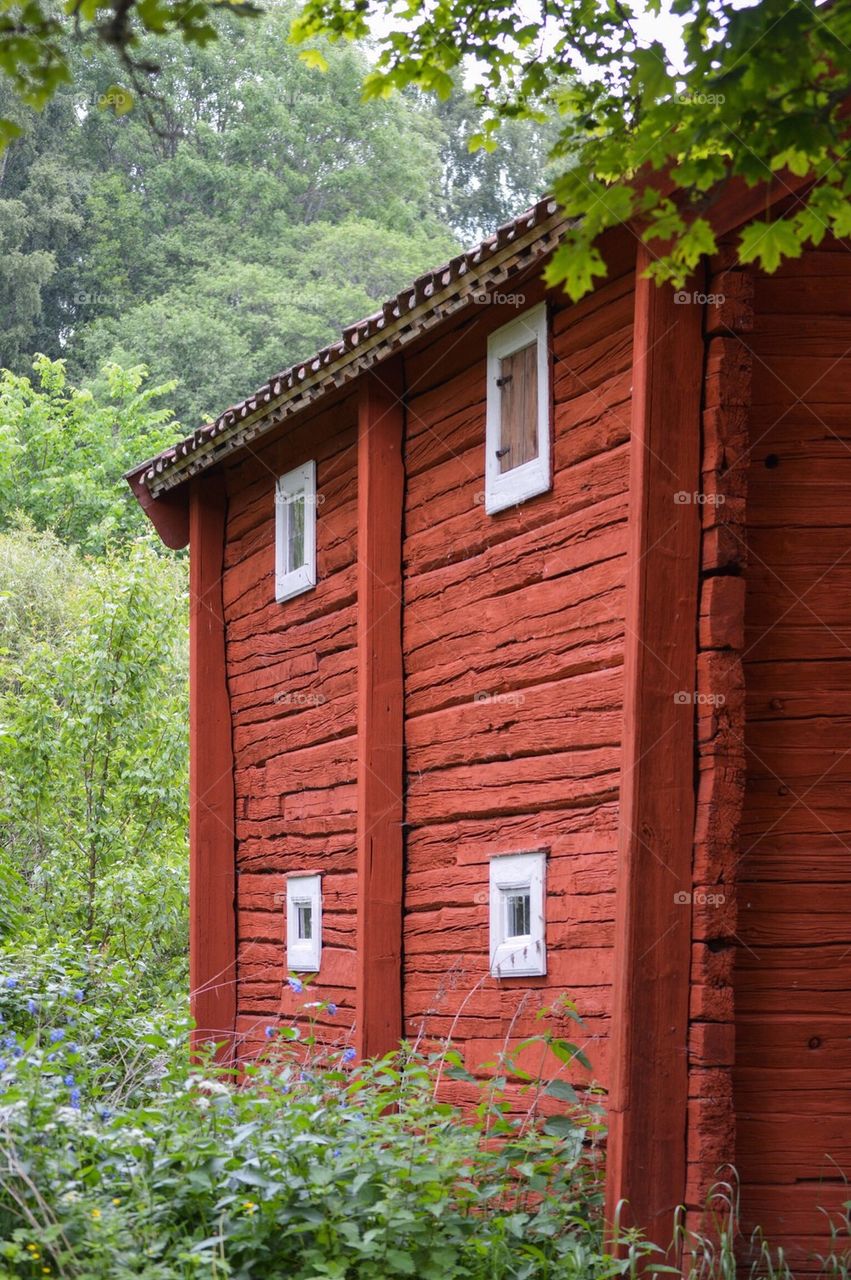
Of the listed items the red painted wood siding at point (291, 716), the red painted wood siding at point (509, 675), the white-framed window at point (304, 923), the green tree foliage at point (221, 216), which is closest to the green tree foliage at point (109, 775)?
the red painted wood siding at point (291, 716)

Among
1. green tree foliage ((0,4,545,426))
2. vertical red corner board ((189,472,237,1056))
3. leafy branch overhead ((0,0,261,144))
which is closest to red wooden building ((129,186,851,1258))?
vertical red corner board ((189,472,237,1056))

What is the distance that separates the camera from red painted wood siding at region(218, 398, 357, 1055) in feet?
34.8

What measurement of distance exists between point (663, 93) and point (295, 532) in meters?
6.87

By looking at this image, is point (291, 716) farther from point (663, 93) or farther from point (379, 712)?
point (663, 93)

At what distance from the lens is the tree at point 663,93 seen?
4.83 meters

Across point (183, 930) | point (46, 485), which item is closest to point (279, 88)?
point (46, 485)

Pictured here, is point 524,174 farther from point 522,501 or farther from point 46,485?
Answer: point 522,501

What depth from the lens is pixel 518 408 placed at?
8.70 metres

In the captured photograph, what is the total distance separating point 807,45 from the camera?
16.0ft

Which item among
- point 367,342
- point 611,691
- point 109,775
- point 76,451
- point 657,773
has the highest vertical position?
point 76,451

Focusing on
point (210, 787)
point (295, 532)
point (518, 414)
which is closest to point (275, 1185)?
point (518, 414)

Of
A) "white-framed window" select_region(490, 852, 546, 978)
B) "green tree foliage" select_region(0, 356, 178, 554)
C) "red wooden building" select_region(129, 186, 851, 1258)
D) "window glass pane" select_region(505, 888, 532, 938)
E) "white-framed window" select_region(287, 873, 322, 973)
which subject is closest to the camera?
"red wooden building" select_region(129, 186, 851, 1258)

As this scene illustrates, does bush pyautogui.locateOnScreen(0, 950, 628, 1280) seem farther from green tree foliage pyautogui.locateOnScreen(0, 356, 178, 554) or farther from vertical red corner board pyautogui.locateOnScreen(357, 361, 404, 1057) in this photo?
green tree foliage pyautogui.locateOnScreen(0, 356, 178, 554)

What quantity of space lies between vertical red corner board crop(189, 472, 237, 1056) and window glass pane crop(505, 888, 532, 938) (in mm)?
3926
